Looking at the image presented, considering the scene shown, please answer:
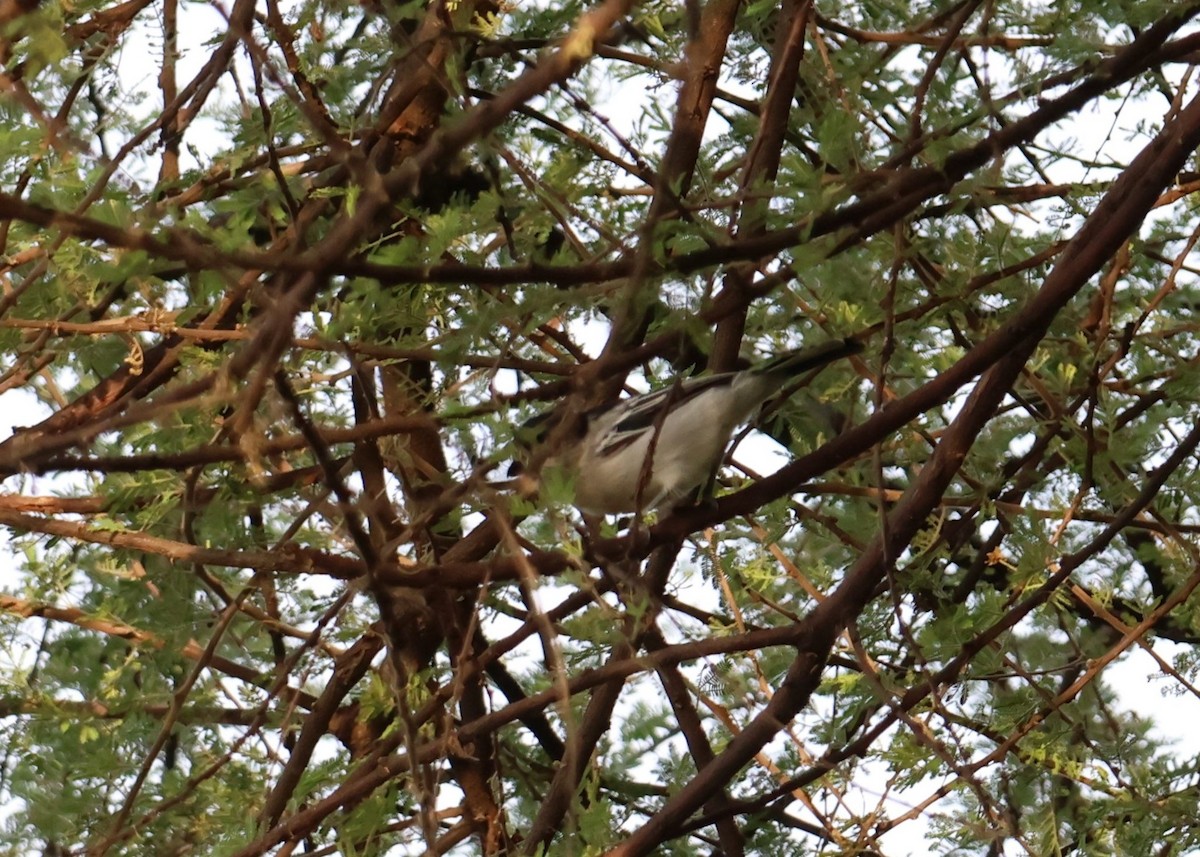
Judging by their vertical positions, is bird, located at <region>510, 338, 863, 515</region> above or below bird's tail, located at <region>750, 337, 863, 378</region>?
above

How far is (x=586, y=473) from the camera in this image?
278 centimetres

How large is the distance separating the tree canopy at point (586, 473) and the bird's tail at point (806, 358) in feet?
0.20

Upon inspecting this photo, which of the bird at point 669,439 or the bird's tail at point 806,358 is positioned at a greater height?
the bird at point 669,439

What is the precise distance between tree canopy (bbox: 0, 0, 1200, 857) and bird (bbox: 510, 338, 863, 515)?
9 cm

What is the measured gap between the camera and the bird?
2686mm

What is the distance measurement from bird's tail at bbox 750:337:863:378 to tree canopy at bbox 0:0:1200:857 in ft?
0.20

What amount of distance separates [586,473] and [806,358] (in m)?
0.52

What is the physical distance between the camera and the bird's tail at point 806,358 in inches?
92.5

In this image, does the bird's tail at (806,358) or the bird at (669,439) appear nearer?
the bird's tail at (806,358)

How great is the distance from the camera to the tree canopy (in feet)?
6.48

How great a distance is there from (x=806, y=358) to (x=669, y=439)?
380 mm

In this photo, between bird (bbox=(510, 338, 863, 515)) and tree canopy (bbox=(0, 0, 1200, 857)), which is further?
bird (bbox=(510, 338, 863, 515))

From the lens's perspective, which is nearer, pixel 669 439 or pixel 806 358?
pixel 806 358

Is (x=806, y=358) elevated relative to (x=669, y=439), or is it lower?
lower
